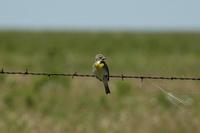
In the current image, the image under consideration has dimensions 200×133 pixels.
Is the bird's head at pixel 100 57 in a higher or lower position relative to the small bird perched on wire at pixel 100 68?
higher

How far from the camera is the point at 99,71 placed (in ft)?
32.1

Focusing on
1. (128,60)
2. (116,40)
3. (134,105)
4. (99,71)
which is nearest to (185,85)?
(134,105)

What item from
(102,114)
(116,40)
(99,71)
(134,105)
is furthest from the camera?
(116,40)

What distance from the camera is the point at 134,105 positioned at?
1612 centimetres

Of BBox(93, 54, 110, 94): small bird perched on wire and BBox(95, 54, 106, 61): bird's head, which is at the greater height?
BBox(95, 54, 106, 61): bird's head

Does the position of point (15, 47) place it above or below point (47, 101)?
above

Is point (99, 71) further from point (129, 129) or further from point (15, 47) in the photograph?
point (15, 47)

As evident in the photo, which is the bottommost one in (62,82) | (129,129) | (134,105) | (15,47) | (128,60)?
(129,129)

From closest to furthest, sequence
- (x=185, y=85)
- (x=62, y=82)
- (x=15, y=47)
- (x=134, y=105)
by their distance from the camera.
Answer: (x=134, y=105) → (x=62, y=82) → (x=185, y=85) → (x=15, y=47)

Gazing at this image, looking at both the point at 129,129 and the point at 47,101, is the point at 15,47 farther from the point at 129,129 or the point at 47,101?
the point at 129,129

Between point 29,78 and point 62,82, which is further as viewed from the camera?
point 29,78

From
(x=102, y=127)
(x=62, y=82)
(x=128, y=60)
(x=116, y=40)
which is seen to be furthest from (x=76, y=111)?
(x=116, y=40)

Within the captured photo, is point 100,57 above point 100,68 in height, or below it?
above

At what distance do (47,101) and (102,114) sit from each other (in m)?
2.22
